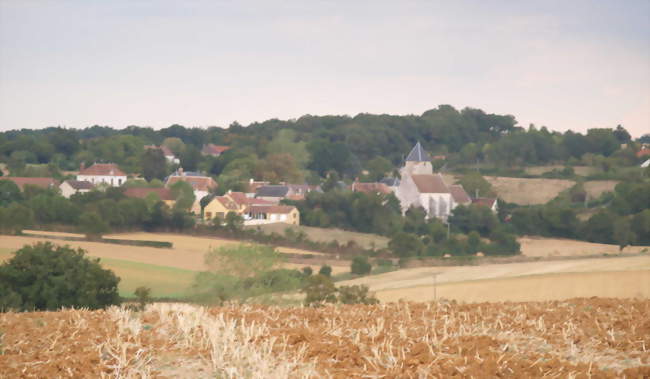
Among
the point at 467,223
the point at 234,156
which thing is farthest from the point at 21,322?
the point at 234,156

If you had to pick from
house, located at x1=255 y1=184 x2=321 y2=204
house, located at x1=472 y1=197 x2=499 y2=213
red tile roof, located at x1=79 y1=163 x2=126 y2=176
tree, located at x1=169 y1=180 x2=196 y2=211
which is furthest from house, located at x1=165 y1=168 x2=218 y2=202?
house, located at x1=472 y1=197 x2=499 y2=213

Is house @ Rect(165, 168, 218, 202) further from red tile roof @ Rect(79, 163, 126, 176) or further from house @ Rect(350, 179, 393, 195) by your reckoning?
house @ Rect(350, 179, 393, 195)

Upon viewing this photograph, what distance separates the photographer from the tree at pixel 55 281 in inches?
1172

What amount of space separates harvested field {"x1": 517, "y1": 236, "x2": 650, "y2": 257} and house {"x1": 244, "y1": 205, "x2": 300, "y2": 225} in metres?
23.5

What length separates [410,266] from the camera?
59.3 m

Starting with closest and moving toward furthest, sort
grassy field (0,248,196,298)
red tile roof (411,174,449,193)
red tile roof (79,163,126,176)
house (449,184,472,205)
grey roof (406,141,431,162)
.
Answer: grassy field (0,248,196,298), red tile roof (411,174,449,193), house (449,184,472,205), red tile roof (79,163,126,176), grey roof (406,141,431,162)

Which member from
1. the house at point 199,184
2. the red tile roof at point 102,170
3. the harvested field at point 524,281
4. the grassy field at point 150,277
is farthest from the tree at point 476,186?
the grassy field at point 150,277

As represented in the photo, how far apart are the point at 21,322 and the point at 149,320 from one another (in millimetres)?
2070

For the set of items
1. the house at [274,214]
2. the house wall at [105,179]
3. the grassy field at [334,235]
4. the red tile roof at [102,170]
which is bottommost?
the grassy field at [334,235]

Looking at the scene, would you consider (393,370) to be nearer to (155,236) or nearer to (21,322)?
(21,322)

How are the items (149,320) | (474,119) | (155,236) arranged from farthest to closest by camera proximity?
(474,119) → (155,236) → (149,320)

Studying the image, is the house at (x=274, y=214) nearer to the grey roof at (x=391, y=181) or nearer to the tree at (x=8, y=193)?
the tree at (x=8, y=193)

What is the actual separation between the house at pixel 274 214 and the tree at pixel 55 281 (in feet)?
191

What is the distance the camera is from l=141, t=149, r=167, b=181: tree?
136375 mm
